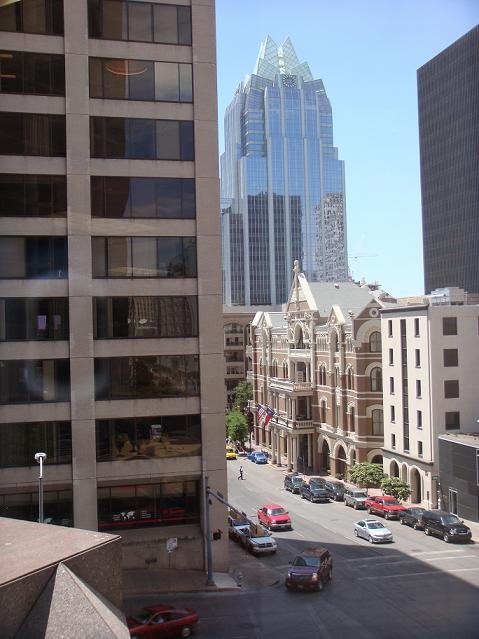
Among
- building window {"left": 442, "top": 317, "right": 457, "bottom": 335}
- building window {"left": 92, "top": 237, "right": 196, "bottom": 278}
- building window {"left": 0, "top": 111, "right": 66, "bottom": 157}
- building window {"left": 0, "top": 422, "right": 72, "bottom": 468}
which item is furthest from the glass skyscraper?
building window {"left": 0, "top": 422, "right": 72, "bottom": 468}

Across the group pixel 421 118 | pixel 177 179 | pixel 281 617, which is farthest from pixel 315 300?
pixel 421 118

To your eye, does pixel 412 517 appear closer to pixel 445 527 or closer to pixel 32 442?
pixel 445 527

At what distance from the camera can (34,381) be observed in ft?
89.7

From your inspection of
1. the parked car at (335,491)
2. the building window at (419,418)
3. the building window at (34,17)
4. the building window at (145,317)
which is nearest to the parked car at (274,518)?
the parked car at (335,491)

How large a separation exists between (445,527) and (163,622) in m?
20.4

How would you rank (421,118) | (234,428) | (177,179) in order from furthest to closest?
1. (421,118)
2. (234,428)
3. (177,179)

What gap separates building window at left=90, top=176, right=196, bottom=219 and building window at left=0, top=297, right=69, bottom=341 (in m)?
3.86

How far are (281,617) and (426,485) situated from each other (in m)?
26.6

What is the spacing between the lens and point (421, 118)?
138000mm

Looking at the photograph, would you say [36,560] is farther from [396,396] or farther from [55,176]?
[396,396]

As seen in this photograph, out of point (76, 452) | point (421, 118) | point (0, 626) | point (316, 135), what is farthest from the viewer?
point (316, 135)

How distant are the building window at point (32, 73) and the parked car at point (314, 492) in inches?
1249

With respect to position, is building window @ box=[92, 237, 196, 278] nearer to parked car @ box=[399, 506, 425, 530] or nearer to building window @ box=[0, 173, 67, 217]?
building window @ box=[0, 173, 67, 217]

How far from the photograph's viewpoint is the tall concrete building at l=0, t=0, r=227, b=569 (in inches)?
1071
